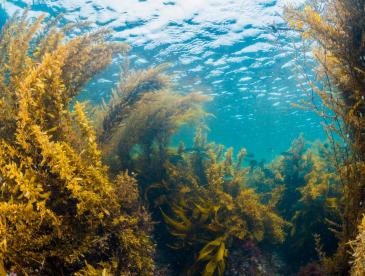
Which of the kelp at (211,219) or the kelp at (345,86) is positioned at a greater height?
the kelp at (345,86)

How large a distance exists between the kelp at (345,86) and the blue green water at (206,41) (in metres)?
0.45

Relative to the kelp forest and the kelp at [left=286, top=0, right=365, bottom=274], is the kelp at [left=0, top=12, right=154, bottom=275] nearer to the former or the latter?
the kelp forest

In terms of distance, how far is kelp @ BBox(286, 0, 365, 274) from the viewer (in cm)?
273

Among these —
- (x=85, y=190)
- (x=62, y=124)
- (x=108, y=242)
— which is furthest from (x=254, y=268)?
(x=62, y=124)

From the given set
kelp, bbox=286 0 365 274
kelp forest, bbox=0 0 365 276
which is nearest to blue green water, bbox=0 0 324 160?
kelp, bbox=286 0 365 274

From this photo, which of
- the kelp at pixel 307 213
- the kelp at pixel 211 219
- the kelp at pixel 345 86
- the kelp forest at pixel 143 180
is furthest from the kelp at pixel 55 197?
the kelp at pixel 307 213

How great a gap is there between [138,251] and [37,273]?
1.16m

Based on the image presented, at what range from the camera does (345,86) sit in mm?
3512

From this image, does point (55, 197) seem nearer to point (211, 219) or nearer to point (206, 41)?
point (211, 219)

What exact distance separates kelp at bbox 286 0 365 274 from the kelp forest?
0.01m

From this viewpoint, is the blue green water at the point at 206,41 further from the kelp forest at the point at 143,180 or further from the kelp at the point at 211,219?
the kelp at the point at 211,219

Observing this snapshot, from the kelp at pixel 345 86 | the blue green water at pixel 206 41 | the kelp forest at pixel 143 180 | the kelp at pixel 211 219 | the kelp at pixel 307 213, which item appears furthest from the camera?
the blue green water at pixel 206 41

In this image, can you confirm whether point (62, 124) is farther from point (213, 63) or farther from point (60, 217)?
point (213, 63)

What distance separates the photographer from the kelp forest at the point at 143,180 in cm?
253
